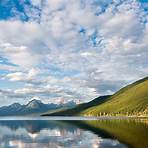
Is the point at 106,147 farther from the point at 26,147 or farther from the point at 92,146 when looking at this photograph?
the point at 26,147

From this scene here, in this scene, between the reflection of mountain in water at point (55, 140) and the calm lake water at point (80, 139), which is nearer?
the calm lake water at point (80, 139)

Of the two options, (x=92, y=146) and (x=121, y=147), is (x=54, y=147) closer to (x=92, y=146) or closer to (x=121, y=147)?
(x=92, y=146)

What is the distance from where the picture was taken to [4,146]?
69.6 meters

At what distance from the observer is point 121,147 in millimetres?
63156

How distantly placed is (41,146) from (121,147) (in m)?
17.6

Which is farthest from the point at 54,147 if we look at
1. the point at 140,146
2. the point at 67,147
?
the point at 140,146

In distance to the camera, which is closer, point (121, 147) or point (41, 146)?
point (121, 147)

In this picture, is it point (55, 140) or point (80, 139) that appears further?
point (80, 139)

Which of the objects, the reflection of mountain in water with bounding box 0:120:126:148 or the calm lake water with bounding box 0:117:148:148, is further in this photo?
the reflection of mountain in water with bounding box 0:120:126:148

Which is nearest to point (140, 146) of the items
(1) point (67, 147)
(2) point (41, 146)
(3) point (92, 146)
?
(3) point (92, 146)

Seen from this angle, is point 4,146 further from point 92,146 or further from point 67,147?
point 92,146

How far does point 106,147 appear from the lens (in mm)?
64250

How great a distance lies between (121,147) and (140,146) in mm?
4144

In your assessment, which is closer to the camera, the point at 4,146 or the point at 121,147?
the point at 121,147
